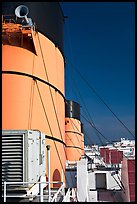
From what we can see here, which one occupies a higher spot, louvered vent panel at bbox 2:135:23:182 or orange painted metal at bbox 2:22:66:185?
orange painted metal at bbox 2:22:66:185

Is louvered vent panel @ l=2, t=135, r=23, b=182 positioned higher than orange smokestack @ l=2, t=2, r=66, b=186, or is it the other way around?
orange smokestack @ l=2, t=2, r=66, b=186

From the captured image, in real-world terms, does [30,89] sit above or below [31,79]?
below

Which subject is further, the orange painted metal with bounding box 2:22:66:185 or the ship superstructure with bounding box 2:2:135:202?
the orange painted metal with bounding box 2:22:66:185

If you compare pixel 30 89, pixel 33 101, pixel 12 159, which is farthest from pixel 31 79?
pixel 12 159

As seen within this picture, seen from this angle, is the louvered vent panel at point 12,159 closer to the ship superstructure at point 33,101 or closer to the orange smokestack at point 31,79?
the ship superstructure at point 33,101

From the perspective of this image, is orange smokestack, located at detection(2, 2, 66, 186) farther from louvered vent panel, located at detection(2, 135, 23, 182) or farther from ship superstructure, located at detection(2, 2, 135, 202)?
louvered vent panel, located at detection(2, 135, 23, 182)

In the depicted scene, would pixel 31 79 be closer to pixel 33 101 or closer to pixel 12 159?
pixel 33 101

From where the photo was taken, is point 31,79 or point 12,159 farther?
point 31,79

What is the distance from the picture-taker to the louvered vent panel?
13.3 ft

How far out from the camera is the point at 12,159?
407 cm

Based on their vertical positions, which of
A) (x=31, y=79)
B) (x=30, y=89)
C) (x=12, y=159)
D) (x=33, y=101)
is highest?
(x=31, y=79)

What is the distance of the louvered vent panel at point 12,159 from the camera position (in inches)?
159

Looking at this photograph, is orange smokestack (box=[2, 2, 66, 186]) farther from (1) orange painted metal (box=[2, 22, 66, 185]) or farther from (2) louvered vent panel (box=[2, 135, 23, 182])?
(2) louvered vent panel (box=[2, 135, 23, 182])

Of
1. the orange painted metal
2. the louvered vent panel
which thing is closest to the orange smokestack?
the orange painted metal
